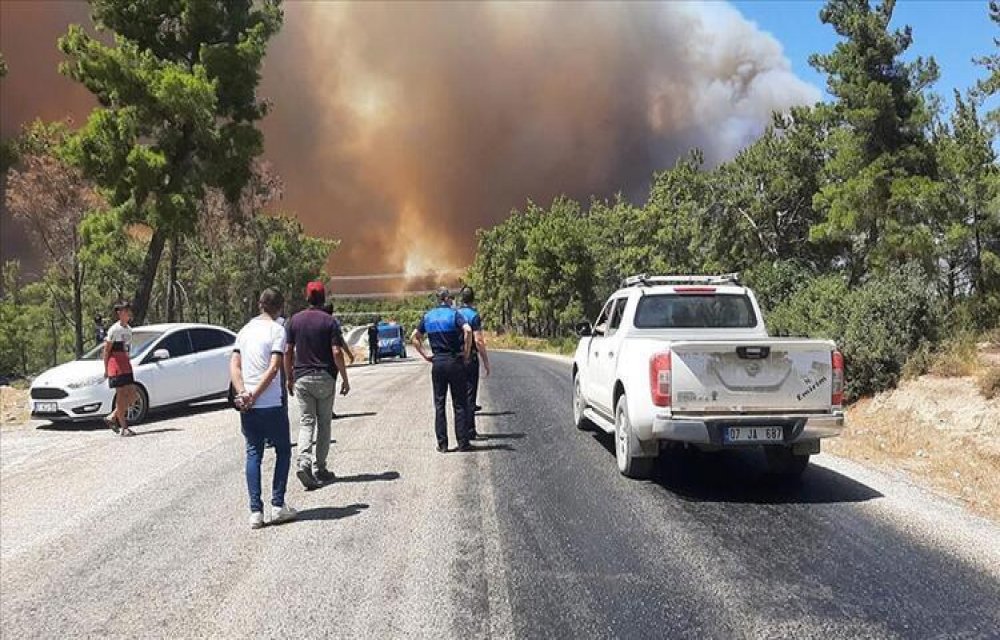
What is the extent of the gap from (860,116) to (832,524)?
71.9 ft

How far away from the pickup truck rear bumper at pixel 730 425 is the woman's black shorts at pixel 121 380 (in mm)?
8957

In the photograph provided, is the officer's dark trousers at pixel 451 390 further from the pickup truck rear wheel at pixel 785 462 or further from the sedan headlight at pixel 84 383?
the sedan headlight at pixel 84 383

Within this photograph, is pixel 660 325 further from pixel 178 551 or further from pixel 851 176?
pixel 851 176

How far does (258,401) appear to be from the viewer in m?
6.37

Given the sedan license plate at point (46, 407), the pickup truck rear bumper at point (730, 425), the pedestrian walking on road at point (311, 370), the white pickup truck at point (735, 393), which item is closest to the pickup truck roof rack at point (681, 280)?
the white pickup truck at point (735, 393)

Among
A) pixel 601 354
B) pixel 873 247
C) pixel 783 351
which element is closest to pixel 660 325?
pixel 601 354

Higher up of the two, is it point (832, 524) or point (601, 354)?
point (601, 354)

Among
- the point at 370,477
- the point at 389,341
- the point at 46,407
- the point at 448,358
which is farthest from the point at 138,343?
the point at 389,341

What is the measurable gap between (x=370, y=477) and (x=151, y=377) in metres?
7.11

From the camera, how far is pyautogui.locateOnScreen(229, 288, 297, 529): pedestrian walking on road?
6.30 metres

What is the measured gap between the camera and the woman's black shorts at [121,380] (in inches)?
467

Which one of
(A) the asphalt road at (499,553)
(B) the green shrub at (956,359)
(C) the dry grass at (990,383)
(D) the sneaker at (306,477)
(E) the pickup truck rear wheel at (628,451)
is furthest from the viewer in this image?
(B) the green shrub at (956,359)

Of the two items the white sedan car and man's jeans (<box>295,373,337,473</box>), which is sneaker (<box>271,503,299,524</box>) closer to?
man's jeans (<box>295,373,337,473</box>)

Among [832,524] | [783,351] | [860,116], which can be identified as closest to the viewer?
[832,524]
